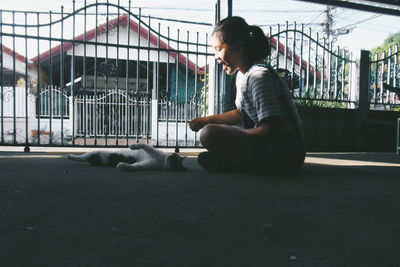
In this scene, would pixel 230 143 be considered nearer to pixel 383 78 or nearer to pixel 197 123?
pixel 197 123

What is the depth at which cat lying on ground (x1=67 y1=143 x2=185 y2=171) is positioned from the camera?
2.67m

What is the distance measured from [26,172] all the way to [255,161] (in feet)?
5.49

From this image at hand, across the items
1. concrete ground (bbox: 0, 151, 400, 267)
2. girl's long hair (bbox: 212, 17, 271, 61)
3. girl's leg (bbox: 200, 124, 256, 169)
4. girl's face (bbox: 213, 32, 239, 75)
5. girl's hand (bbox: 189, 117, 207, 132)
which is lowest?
concrete ground (bbox: 0, 151, 400, 267)

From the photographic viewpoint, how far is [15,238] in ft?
3.33

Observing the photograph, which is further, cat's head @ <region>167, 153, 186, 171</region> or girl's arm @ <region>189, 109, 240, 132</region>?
girl's arm @ <region>189, 109, 240, 132</region>

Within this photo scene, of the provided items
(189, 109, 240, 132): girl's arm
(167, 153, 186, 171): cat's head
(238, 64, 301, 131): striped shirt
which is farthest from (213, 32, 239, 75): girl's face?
(167, 153, 186, 171): cat's head

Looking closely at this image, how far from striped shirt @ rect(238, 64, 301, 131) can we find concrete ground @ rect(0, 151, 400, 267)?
20.6 inches

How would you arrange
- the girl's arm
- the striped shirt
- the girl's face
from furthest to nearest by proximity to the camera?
the girl's arm, the girl's face, the striped shirt

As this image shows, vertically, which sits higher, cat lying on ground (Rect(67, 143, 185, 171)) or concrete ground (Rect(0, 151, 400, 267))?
cat lying on ground (Rect(67, 143, 185, 171))

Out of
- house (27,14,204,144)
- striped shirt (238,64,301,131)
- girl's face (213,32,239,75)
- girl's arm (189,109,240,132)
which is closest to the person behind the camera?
striped shirt (238,64,301,131)

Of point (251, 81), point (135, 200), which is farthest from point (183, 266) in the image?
point (251, 81)

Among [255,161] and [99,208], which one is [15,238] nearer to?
[99,208]

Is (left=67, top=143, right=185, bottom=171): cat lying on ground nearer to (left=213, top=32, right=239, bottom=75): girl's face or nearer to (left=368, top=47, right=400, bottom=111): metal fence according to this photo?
(left=213, top=32, right=239, bottom=75): girl's face

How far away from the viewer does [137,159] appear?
2805mm
